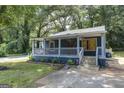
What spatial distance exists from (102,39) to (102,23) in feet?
13.9

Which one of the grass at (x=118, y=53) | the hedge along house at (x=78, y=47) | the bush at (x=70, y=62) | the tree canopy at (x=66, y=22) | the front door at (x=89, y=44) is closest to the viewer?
the bush at (x=70, y=62)

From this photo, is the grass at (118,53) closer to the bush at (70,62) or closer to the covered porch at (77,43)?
the covered porch at (77,43)

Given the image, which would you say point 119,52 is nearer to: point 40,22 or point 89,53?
point 89,53

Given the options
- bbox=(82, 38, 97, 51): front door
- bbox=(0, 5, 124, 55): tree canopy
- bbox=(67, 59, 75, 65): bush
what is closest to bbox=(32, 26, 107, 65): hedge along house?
bbox=(82, 38, 97, 51): front door

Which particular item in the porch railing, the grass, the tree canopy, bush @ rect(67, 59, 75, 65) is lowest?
bush @ rect(67, 59, 75, 65)

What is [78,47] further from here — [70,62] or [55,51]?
[55,51]

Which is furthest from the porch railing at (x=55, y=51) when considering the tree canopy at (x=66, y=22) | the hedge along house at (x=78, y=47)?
the tree canopy at (x=66, y=22)

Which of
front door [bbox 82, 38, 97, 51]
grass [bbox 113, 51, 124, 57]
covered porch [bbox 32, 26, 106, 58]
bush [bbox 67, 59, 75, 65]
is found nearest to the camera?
bush [bbox 67, 59, 75, 65]

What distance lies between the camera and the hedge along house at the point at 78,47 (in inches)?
492

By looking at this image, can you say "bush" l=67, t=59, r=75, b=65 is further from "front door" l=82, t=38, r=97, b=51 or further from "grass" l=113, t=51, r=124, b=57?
"grass" l=113, t=51, r=124, b=57

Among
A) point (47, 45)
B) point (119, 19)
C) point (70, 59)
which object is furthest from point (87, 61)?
point (119, 19)

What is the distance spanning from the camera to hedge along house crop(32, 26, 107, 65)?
41.0 feet

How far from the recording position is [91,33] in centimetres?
1295

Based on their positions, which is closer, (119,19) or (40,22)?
(40,22)
